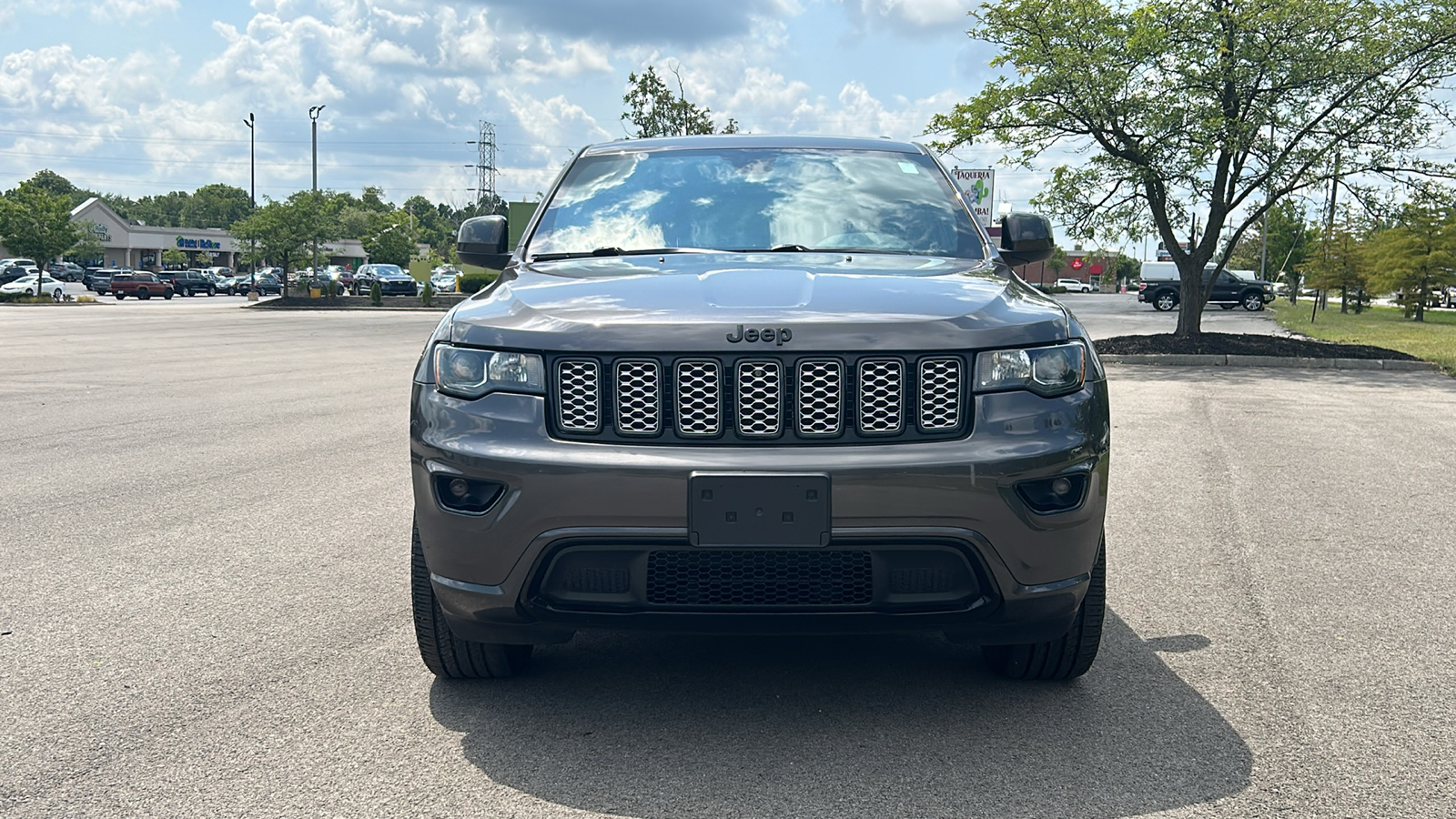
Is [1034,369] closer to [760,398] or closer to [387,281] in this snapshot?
[760,398]

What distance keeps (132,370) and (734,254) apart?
45.6ft

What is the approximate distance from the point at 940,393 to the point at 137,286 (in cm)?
6527

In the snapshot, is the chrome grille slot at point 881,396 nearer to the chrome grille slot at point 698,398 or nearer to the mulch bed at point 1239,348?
the chrome grille slot at point 698,398

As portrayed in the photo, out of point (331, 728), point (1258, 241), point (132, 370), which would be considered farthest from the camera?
point (1258, 241)

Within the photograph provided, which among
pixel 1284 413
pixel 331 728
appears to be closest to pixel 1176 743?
pixel 331 728

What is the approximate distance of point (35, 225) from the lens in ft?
179

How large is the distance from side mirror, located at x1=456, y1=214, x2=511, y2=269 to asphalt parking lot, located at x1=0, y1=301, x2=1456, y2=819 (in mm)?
1302

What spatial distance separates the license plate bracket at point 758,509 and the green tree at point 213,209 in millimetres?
177126

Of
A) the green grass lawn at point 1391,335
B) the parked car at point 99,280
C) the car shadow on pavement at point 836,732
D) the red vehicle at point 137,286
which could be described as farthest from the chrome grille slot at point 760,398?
the parked car at point 99,280

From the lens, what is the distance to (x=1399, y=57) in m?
17.6

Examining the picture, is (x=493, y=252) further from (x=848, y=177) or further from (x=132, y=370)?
(x=132, y=370)

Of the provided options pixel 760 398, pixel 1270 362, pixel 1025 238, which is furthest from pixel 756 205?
pixel 1270 362

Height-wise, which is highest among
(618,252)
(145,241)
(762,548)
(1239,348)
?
(145,241)

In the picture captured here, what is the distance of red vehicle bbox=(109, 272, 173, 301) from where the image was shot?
199 ft
